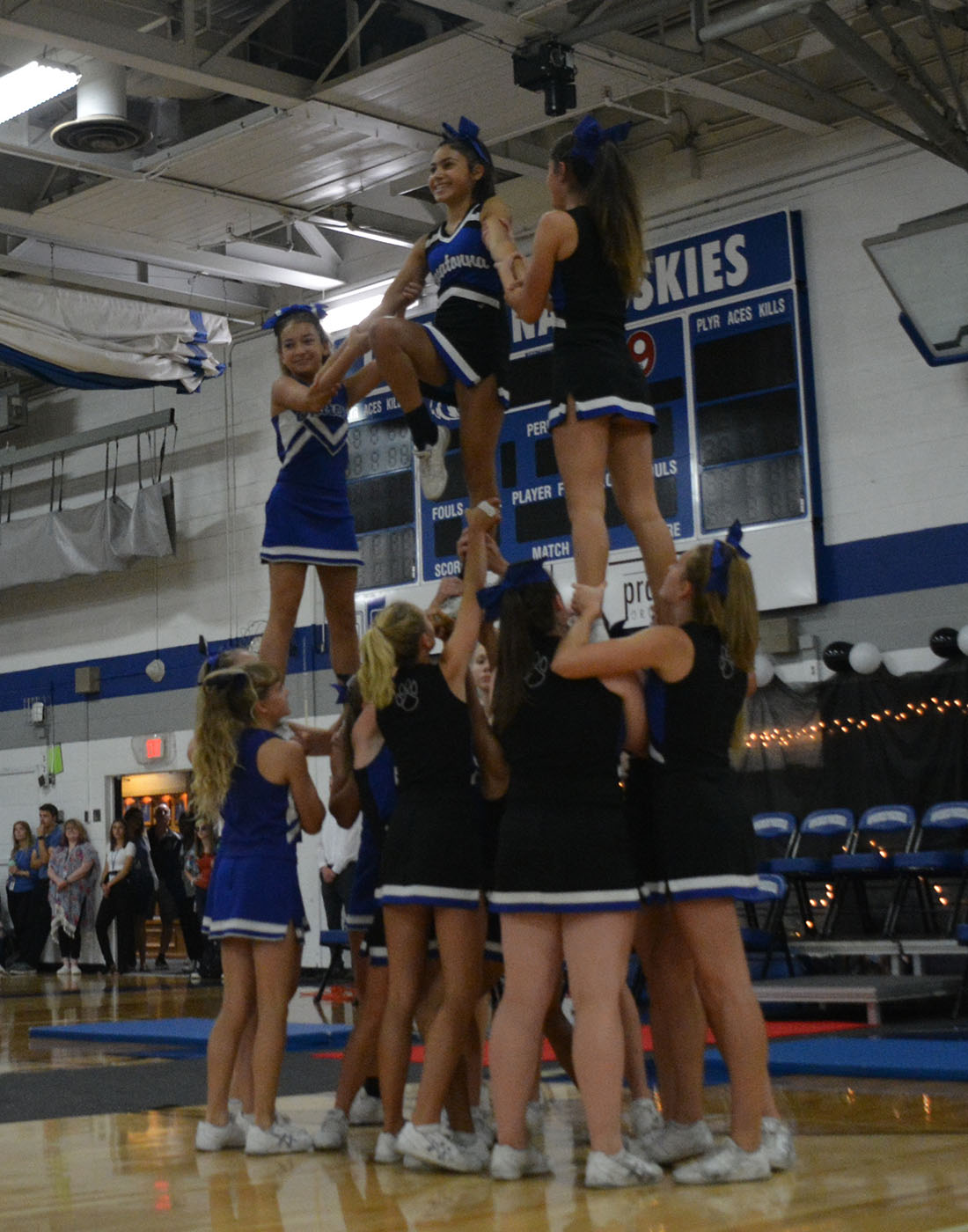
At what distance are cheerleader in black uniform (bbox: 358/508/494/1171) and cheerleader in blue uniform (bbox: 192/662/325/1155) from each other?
0.43m

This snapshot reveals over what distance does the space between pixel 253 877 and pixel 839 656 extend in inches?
265

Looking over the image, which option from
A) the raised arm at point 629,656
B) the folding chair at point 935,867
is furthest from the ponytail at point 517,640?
the folding chair at point 935,867

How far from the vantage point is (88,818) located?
17.2 m

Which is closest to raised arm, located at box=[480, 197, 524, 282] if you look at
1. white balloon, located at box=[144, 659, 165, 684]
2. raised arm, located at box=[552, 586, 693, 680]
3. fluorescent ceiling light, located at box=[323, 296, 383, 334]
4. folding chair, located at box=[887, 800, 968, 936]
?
raised arm, located at box=[552, 586, 693, 680]

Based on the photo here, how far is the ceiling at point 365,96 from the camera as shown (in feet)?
32.2

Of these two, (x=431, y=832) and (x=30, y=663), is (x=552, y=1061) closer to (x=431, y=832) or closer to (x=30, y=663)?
(x=431, y=832)

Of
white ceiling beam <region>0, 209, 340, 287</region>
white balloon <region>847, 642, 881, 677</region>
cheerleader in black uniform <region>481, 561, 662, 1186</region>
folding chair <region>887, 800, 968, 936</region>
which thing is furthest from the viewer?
white ceiling beam <region>0, 209, 340, 287</region>

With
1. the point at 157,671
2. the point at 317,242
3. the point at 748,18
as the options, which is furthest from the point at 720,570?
the point at 157,671

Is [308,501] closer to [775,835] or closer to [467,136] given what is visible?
[467,136]

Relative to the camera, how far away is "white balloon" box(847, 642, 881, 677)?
35.4 feet

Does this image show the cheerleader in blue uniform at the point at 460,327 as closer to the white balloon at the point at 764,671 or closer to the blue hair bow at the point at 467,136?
the blue hair bow at the point at 467,136

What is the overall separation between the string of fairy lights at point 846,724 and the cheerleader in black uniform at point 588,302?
592cm

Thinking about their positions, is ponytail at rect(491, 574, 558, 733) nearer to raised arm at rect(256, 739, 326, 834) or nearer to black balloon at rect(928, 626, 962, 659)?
raised arm at rect(256, 739, 326, 834)

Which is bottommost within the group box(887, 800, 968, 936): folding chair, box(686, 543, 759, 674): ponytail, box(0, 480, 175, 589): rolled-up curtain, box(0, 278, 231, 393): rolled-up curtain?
box(887, 800, 968, 936): folding chair
